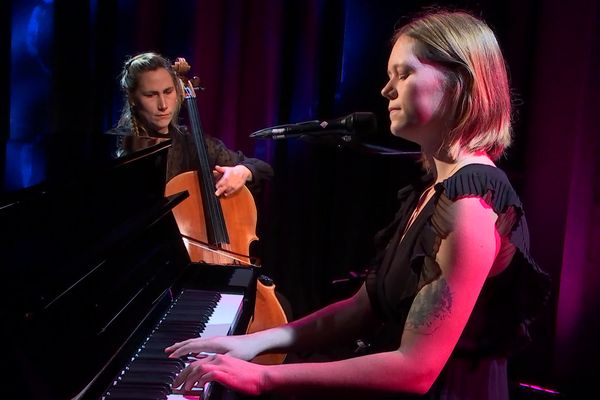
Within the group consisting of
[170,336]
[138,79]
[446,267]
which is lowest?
[170,336]

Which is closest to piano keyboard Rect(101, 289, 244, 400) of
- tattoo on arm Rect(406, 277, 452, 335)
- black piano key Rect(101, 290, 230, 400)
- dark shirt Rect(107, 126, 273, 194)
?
black piano key Rect(101, 290, 230, 400)

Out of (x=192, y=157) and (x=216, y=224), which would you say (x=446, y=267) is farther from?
(x=192, y=157)

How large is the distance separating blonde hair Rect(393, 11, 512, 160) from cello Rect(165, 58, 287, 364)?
117cm

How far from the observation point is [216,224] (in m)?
2.55

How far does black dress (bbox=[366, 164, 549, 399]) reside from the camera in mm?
1318

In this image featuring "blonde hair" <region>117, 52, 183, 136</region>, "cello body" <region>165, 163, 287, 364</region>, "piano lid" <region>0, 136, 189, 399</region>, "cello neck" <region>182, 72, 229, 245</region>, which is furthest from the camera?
"blonde hair" <region>117, 52, 183, 136</region>

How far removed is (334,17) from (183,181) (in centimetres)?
146

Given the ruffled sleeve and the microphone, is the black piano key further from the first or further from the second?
the ruffled sleeve

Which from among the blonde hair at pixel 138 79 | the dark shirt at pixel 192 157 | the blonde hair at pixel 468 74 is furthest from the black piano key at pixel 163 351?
the blonde hair at pixel 138 79

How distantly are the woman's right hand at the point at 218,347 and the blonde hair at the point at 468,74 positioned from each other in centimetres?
61

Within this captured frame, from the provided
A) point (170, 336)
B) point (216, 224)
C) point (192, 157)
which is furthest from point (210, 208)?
point (170, 336)

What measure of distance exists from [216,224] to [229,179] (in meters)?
0.29

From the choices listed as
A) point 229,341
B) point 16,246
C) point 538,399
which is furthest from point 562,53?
point 16,246

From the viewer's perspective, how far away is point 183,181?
2592mm
